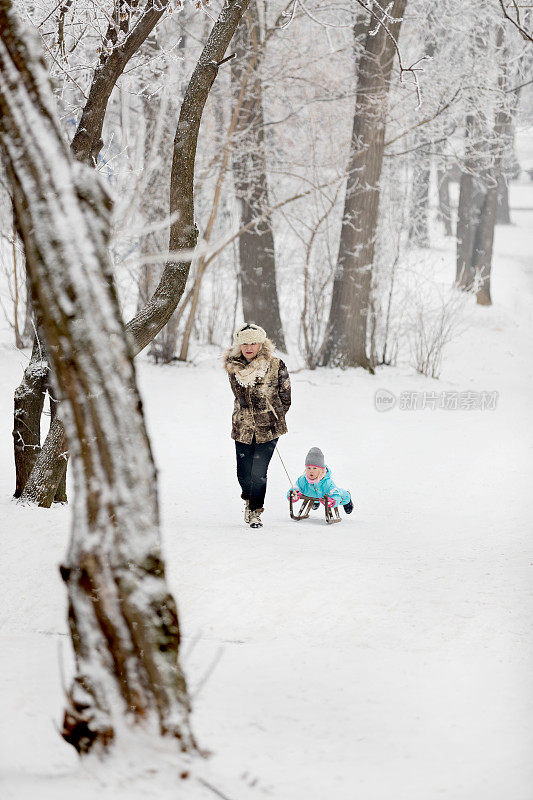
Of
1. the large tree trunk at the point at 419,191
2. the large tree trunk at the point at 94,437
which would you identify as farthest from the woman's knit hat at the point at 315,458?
the large tree trunk at the point at 419,191

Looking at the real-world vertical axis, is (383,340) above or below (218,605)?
above

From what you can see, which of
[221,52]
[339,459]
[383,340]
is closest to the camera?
[221,52]

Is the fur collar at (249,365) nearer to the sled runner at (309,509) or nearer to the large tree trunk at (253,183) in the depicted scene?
the sled runner at (309,509)

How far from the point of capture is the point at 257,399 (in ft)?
Result: 19.0

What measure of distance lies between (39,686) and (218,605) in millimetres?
993

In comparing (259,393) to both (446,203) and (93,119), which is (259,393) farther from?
(446,203)

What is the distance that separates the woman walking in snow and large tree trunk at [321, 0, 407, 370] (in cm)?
617

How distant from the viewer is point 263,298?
1282 centimetres

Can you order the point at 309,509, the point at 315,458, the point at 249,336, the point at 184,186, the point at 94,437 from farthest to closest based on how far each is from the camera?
the point at 309,509 → the point at 315,458 → the point at 249,336 → the point at 184,186 → the point at 94,437

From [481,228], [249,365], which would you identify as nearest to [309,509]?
[249,365]

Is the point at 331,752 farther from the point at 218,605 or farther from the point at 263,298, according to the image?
the point at 263,298

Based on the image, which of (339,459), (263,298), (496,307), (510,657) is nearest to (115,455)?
(510,657)

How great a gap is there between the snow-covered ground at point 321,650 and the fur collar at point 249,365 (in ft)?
3.57

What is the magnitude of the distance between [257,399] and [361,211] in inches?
269
